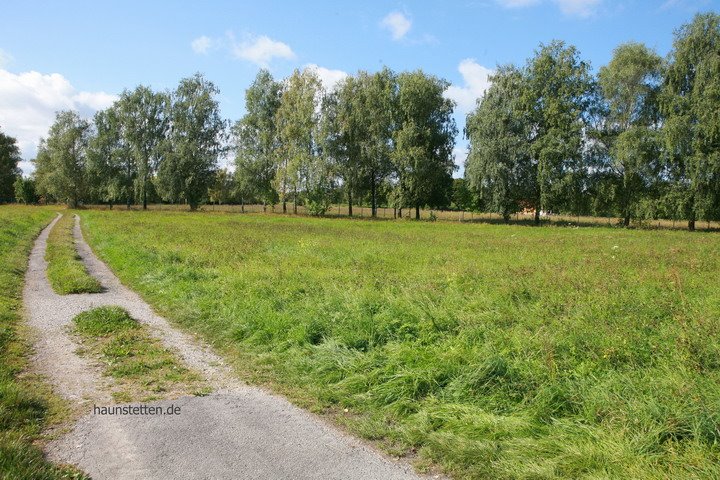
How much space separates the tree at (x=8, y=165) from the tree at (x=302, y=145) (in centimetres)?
7310

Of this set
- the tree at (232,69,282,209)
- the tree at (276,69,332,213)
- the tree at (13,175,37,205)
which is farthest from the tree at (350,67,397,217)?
the tree at (13,175,37,205)

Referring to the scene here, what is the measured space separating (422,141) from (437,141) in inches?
94.4

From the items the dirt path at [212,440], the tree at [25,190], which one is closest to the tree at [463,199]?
the dirt path at [212,440]

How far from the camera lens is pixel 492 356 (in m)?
6.25

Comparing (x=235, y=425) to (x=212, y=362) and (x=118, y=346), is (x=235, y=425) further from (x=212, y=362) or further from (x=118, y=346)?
(x=118, y=346)

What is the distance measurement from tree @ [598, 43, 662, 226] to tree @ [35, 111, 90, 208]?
267ft

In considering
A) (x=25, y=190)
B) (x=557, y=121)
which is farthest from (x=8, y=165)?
(x=557, y=121)

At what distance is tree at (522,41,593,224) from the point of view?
5084 centimetres

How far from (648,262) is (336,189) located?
165 feet

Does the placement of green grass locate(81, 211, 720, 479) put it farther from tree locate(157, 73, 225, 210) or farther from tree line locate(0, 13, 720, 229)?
tree locate(157, 73, 225, 210)

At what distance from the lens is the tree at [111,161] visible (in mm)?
77562

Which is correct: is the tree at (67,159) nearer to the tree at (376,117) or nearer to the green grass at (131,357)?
the tree at (376,117)

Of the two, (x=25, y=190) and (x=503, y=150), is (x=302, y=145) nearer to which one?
(x=503, y=150)

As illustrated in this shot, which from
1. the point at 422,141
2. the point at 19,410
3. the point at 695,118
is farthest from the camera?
the point at 422,141
